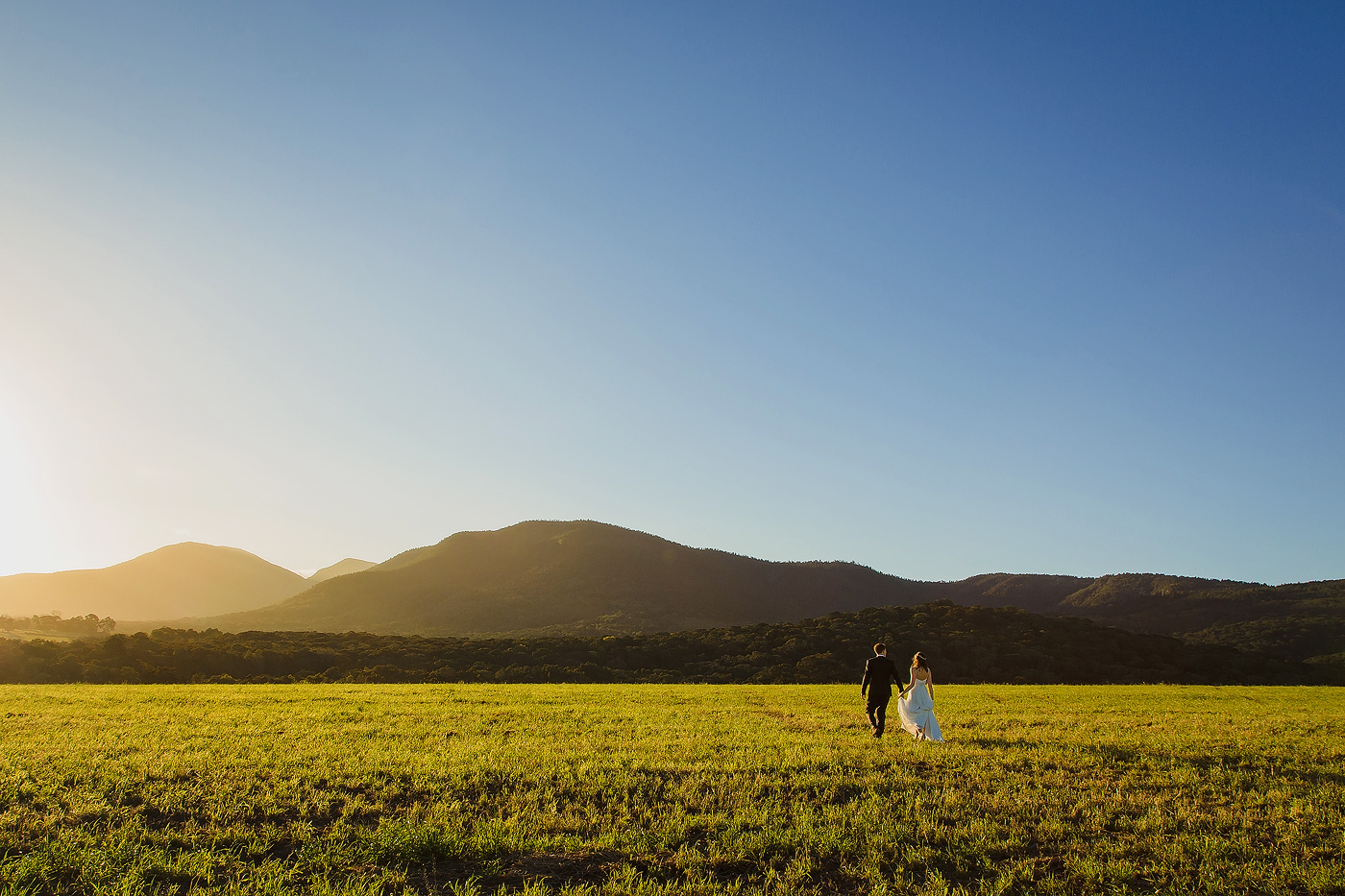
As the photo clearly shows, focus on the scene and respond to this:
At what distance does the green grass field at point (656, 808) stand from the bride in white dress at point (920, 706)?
679 millimetres

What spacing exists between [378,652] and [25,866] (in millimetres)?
69750

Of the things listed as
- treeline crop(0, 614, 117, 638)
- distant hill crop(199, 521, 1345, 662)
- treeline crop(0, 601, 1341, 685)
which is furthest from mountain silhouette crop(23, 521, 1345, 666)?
treeline crop(0, 601, 1341, 685)

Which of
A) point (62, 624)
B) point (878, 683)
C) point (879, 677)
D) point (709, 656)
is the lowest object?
point (709, 656)

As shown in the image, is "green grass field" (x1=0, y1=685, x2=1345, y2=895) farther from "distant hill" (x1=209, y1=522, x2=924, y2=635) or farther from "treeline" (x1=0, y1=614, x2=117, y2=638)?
"treeline" (x1=0, y1=614, x2=117, y2=638)

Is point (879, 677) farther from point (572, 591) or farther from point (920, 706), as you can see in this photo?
point (572, 591)

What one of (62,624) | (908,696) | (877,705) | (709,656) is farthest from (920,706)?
(62,624)

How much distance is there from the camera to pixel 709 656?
78.2 meters

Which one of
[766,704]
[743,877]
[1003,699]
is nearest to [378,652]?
[766,704]

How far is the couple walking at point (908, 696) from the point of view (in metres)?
16.9

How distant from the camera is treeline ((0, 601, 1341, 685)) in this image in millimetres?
57469

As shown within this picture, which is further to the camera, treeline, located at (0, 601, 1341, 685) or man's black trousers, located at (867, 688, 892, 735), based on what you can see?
treeline, located at (0, 601, 1341, 685)

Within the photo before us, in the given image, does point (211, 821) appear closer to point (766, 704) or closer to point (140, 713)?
point (140, 713)

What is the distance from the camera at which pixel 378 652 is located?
71375 millimetres

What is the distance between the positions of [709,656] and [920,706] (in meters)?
63.5
